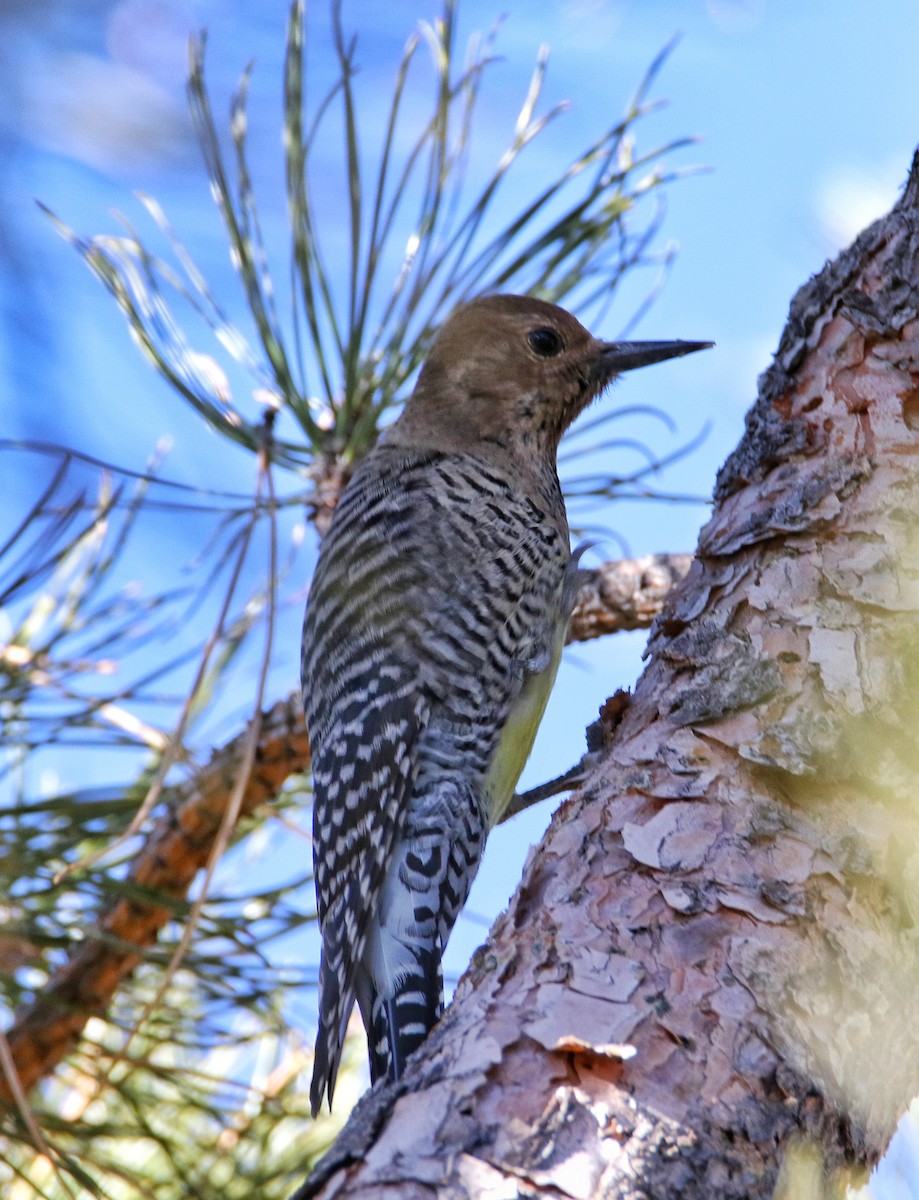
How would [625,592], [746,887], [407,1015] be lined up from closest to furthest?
[746,887], [407,1015], [625,592]

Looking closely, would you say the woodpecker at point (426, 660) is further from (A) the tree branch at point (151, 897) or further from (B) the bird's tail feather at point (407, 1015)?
(A) the tree branch at point (151, 897)

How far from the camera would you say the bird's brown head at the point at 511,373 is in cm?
351

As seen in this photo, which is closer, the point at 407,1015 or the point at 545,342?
the point at 407,1015

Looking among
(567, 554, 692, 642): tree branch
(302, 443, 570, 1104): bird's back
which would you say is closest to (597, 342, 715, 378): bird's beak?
(302, 443, 570, 1104): bird's back

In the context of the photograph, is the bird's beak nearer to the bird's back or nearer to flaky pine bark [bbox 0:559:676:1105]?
the bird's back

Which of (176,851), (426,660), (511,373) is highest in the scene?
(511,373)

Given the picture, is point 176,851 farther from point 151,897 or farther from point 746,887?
point 746,887

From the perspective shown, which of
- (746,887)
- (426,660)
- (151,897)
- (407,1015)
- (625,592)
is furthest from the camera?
(625,592)

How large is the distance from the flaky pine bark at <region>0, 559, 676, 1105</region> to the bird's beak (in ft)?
2.10

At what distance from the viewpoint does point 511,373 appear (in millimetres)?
3607

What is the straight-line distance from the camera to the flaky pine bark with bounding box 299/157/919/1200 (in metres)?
1.36

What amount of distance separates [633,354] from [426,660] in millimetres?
1152

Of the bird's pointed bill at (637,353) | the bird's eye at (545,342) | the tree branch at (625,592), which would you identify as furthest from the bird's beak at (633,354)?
the tree branch at (625,592)

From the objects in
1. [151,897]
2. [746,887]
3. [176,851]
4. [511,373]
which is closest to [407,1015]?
[151,897]
